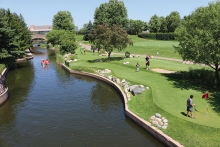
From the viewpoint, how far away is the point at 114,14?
9256 cm

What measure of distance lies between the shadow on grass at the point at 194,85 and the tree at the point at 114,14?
6539cm

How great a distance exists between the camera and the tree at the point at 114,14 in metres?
91.0

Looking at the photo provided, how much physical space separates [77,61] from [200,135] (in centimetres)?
3484

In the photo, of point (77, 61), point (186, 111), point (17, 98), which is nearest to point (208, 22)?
point (186, 111)

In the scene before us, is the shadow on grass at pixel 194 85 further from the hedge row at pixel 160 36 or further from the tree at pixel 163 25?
the tree at pixel 163 25

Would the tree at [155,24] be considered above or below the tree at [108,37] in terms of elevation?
above

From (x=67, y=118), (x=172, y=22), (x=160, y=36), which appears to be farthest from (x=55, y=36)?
(x=67, y=118)

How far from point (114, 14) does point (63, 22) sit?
24743 mm

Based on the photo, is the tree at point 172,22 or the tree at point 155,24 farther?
the tree at point 155,24

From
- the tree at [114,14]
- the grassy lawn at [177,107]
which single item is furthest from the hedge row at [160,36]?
the grassy lawn at [177,107]

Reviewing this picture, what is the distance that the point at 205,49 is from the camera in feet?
73.5

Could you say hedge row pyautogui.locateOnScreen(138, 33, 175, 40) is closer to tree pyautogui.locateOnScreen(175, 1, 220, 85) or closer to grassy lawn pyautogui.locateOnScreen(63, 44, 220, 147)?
grassy lawn pyautogui.locateOnScreen(63, 44, 220, 147)

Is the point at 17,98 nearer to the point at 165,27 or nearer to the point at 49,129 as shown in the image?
the point at 49,129

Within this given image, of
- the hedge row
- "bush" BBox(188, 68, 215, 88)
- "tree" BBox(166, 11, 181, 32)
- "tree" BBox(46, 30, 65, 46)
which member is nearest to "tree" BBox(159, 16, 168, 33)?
"tree" BBox(166, 11, 181, 32)
